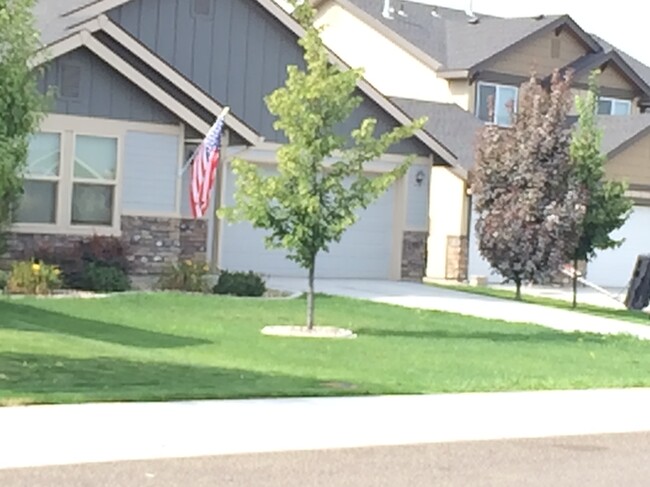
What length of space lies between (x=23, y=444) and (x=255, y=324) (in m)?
9.69

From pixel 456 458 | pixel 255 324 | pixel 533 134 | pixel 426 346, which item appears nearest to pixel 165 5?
pixel 533 134

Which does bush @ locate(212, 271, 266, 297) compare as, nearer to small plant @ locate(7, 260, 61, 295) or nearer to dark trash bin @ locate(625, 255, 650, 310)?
small plant @ locate(7, 260, 61, 295)

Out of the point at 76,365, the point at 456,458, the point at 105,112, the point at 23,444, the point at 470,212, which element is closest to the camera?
the point at 23,444

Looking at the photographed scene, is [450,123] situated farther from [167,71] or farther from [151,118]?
[151,118]

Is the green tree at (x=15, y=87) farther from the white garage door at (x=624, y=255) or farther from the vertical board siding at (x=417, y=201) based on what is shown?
the white garage door at (x=624, y=255)

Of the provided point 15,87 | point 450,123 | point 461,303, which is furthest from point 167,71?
point 450,123

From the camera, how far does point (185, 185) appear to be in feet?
83.9

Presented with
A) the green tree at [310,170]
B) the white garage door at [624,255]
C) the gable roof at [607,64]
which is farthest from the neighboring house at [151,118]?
the gable roof at [607,64]

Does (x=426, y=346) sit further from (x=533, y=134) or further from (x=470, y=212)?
(x=470, y=212)

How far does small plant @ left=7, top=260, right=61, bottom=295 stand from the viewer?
845 inches

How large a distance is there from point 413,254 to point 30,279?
1066cm

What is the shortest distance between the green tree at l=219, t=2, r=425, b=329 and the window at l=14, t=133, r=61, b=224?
5.17 metres

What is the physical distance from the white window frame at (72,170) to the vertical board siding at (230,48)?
3.61 m

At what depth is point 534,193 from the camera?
2742 cm
